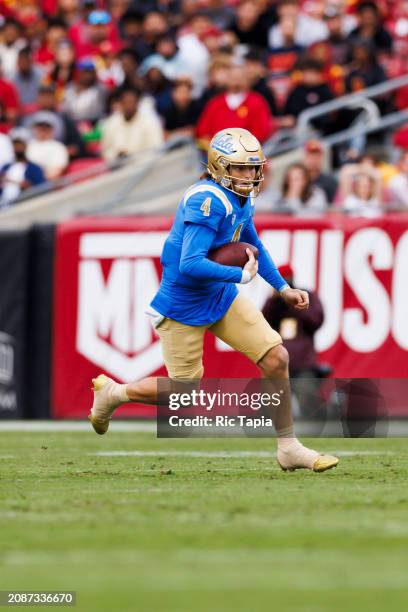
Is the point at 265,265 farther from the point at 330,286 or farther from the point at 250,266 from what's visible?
the point at 330,286

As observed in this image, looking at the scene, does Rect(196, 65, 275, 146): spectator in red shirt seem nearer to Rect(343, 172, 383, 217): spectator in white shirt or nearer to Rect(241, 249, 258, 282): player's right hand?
Rect(343, 172, 383, 217): spectator in white shirt

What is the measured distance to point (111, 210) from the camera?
1469 cm

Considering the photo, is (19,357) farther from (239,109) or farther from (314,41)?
(314,41)

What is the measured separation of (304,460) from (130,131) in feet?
29.3

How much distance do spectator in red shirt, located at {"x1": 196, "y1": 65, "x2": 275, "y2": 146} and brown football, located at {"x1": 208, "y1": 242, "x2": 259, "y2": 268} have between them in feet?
24.1

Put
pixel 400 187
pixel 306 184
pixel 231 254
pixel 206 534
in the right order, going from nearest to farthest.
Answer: pixel 206 534 → pixel 231 254 → pixel 306 184 → pixel 400 187

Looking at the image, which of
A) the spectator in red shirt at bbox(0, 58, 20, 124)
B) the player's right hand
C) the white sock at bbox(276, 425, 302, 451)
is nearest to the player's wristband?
the player's right hand

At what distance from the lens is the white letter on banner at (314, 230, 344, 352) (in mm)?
13297

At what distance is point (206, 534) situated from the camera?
18.0 ft

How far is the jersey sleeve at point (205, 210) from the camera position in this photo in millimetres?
7594

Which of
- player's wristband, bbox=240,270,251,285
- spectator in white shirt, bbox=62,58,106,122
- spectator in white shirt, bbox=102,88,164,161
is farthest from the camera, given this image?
spectator in white shirt, bbox=62,58,106,122

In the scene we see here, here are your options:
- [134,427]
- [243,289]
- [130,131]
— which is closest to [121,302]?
[243,289]

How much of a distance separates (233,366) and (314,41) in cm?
520

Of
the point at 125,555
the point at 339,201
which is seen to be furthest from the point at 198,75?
the point at 125,555
